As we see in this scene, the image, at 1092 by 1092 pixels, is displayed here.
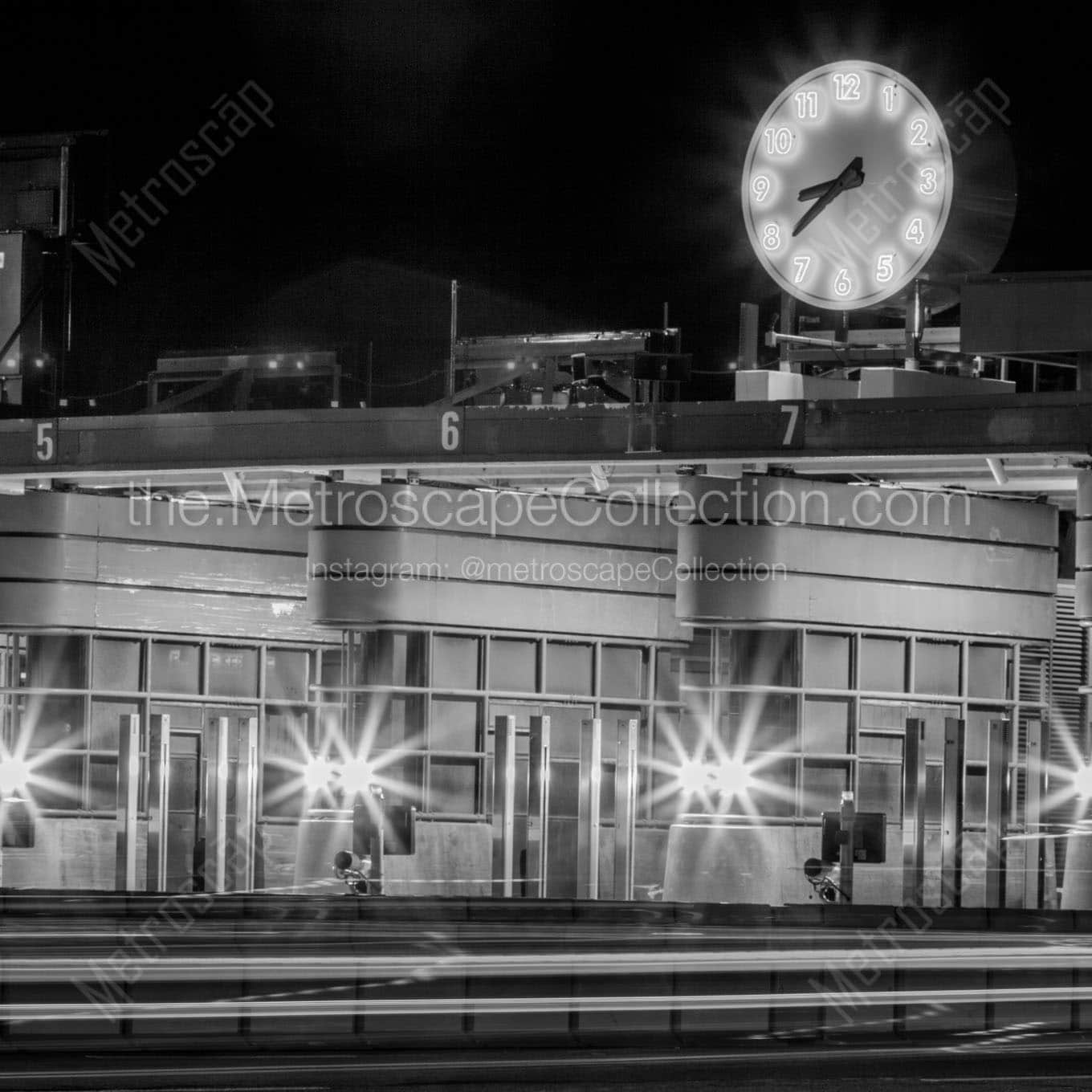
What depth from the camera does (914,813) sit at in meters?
29.2

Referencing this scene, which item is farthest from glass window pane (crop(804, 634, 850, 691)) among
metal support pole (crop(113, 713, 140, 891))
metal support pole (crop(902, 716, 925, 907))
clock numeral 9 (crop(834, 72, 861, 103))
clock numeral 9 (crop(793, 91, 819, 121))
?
metal support pole (crop(113, 713, 140, 891))

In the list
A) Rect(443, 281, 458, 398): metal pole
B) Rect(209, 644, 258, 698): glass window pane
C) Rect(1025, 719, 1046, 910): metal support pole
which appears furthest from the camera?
Rect(209, 644, 258, 698): glass window pane

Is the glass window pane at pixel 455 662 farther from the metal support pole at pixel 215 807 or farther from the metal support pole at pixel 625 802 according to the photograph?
the metal support pole at pixel 625 802

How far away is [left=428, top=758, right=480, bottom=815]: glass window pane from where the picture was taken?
1344 inches

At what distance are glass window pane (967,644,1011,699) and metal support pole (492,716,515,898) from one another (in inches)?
241

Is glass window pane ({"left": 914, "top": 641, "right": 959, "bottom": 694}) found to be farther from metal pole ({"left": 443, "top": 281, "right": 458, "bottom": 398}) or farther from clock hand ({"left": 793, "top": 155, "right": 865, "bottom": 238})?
metal pole ({"left": 443, "top": 281, "right": 458, "bottom": 398})

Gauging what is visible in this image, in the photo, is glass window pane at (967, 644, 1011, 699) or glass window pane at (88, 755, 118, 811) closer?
glass window pane at (967, 644, 1011, 699)

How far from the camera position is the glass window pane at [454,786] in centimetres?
3412

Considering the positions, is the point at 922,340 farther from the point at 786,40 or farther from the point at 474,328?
the point at 474,328

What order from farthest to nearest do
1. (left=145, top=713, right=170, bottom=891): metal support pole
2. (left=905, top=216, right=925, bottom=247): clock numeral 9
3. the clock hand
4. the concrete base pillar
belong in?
(left=145, top=713, right=170, bottom=891): metal support pole
the clock hand
(left=905, top=216, right=925, bottom=247): clock numeral 9
the concrete base pillar

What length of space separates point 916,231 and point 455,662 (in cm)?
973

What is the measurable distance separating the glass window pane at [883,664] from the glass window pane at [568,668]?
535cm

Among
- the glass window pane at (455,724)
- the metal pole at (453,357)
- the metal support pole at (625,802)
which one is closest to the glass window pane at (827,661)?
the metal support pole at (625,802)

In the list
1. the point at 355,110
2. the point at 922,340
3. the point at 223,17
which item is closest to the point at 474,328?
the point at 355,110
